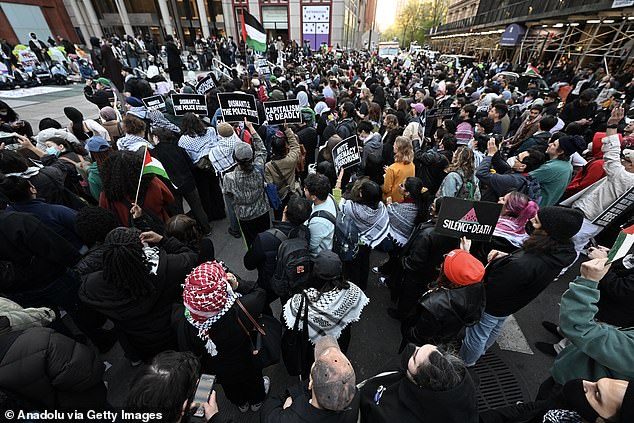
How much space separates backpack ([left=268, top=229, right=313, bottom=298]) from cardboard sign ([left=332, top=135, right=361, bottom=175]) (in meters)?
2.07

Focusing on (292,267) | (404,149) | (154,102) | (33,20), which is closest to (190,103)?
(154,102)

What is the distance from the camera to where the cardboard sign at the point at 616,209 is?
3.43 m

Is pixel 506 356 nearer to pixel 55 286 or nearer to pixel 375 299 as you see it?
pixel 375 299

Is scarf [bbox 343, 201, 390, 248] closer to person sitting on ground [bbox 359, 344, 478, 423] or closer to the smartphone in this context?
person sitting on ground [bbox 359, 344, 478, 423]

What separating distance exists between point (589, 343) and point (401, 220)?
2.09m

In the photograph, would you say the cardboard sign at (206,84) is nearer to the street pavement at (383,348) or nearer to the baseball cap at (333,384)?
the street pavement at (383,348)

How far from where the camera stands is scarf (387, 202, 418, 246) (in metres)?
3.59

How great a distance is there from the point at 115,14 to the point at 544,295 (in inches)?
2073

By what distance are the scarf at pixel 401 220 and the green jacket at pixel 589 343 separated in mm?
1775

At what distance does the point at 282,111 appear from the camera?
4.99 metres

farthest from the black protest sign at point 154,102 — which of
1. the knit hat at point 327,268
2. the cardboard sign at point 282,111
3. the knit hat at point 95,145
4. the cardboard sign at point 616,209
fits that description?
the cardboard sign at point 616,209

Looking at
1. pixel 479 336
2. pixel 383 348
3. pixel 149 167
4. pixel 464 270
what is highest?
pixel 149 167

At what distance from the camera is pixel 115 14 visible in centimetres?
3678

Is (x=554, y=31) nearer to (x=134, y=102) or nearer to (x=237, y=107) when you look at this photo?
(x=237, y=107)
